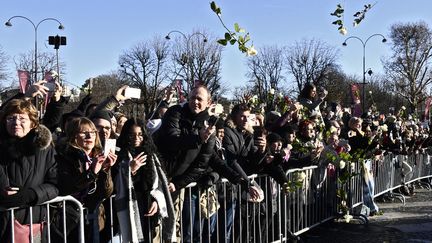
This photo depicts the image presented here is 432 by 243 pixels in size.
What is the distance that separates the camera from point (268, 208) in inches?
282

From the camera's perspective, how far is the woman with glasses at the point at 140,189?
15.3ft

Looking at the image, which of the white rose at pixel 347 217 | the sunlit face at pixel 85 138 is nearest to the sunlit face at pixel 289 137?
the white rose at pixel 347 217

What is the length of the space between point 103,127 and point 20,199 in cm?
137

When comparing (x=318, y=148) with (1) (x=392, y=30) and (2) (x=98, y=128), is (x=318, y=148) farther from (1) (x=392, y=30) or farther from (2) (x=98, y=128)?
(1) (x=392, y=30)

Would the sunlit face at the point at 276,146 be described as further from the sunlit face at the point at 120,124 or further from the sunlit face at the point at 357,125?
the sunlit face at the point at 357,125

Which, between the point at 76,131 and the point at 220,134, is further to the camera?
the point at 220,134

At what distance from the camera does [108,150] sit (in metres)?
4.30

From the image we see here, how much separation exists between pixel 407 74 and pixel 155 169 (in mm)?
68076

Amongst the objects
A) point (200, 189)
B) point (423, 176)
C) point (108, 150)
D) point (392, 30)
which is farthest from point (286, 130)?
point (392, 30)

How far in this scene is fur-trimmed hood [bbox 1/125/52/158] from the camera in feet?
13.4

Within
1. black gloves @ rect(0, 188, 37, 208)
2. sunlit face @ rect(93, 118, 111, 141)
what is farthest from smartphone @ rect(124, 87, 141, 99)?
black gloves @ rect(0, 188, 37, 208)

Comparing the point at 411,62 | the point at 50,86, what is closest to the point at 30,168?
the point at 50,86

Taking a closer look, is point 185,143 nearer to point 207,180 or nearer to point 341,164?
point 207,180

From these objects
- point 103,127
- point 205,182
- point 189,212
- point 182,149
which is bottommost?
point 189,212
